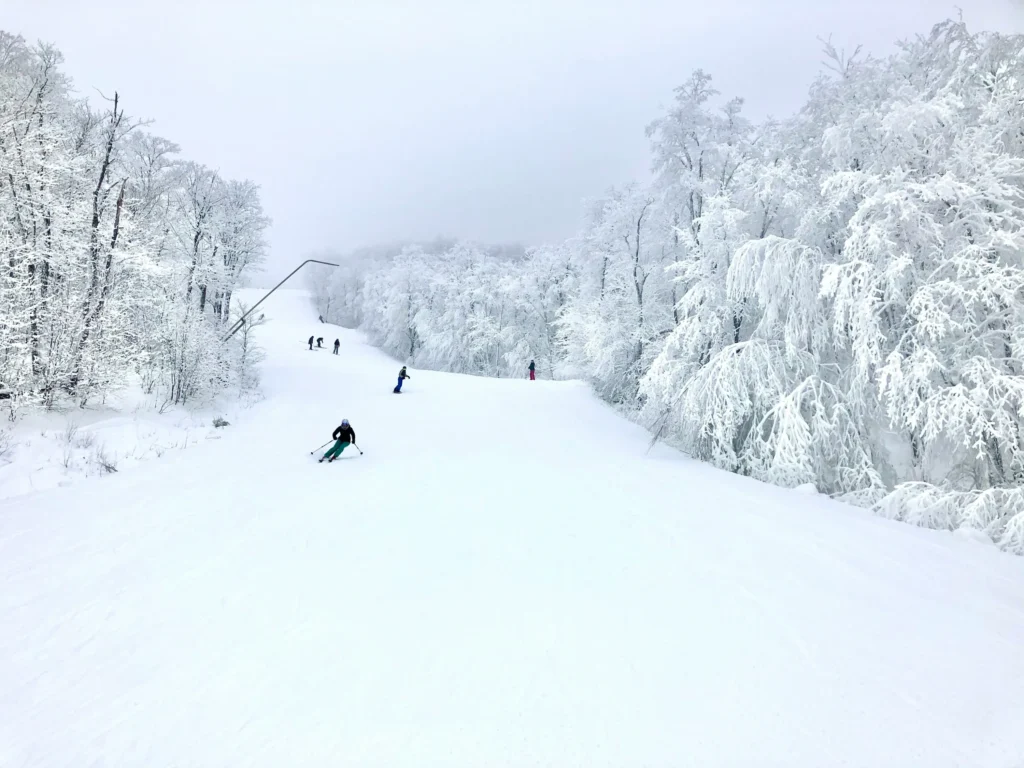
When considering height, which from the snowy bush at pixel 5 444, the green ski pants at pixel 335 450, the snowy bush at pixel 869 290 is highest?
the snowy bush at pixel 869 290

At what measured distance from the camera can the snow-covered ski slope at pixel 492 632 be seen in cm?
271

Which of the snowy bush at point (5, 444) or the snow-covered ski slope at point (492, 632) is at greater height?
the snow-covered ski slope at point (492, 632)

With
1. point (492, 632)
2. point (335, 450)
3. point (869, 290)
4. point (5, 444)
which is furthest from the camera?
point (335, 450)

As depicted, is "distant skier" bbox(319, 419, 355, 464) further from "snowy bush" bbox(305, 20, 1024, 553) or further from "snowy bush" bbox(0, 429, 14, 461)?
"snowy bush" bbox(305, 20, 1024, 553)

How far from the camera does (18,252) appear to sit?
9.77 m

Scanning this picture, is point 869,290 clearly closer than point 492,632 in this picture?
No

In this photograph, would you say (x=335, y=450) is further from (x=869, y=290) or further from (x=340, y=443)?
(x=869, y=290)

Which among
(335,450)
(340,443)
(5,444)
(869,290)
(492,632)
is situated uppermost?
(869,290)

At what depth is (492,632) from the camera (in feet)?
12.3

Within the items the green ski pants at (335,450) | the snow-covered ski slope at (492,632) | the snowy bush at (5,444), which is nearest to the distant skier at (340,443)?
the green ski pants at (335,450)

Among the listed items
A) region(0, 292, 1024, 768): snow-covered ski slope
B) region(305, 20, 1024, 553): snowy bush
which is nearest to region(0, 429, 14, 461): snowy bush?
region(0, 292, 1024, 768): snow-covered ski slope

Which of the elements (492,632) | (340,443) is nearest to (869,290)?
(492,632)

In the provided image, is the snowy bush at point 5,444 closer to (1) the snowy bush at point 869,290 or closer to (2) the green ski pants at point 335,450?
(2) the green ski pants at point 335,450

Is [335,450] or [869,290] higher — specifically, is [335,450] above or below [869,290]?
below
